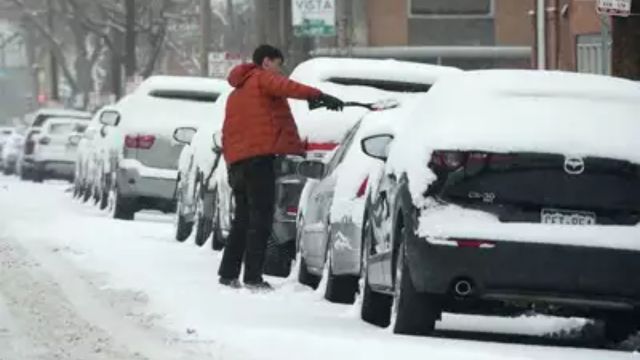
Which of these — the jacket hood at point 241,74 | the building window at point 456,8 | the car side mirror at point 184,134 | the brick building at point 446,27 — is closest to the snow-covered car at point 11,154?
the brick building at point 446,27

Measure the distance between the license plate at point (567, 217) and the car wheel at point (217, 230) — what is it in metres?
7.64

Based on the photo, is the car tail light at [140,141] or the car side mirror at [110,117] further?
the car side mirror at [110,117]

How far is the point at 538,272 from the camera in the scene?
984 cm

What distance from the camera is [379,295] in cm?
1151

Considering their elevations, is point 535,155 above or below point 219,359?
above

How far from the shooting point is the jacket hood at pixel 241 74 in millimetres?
13625

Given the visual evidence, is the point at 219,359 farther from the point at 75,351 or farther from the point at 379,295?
the point at 379,295

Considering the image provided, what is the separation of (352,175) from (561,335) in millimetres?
2049

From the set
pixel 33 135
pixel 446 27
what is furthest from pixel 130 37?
pixel 446 27

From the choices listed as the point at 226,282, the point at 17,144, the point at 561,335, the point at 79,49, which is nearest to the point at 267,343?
the point at 561,335

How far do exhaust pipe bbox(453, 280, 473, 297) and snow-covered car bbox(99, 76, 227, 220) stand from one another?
1343 cm

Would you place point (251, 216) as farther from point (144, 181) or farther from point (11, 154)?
point (11, 154)

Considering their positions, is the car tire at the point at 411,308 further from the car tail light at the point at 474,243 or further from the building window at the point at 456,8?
the building window at the point at 456,8

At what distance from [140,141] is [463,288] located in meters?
14.2
